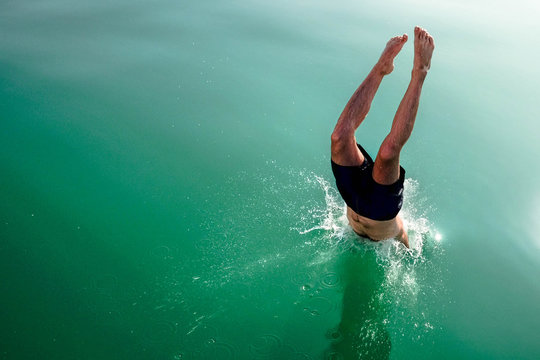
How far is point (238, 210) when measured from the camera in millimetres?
2109

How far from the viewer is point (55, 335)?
5.11ft

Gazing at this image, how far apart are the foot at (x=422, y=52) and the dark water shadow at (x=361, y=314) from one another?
94 cm

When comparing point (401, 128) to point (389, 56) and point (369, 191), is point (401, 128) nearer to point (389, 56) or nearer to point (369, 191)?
point (369, 191)

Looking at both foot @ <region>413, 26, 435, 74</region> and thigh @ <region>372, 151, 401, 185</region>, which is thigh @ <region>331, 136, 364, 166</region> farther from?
foot @ <region>413, 26, 435, 74</region>

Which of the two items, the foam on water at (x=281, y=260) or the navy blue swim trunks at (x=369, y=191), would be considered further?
the foam on water at (x=281, y=260)

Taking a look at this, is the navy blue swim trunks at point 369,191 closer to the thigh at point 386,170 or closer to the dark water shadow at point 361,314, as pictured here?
the thigh at point 386,170

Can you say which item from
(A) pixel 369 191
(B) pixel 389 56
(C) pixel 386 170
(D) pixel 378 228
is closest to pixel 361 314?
(D) pixel 378 228

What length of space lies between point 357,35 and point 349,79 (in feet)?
3.21

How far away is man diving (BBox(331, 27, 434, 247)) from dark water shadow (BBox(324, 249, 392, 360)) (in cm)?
37

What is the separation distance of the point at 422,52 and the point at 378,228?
74 centimetres

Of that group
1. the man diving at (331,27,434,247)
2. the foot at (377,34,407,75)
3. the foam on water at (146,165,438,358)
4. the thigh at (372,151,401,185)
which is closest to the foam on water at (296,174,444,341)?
the foam on water at (146,165,438,358)

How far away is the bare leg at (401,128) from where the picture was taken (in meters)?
1.35

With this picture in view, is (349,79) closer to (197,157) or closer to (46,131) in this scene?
(197,157)

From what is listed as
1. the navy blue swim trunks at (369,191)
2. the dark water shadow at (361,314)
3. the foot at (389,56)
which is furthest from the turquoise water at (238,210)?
the foot at (389,56)
